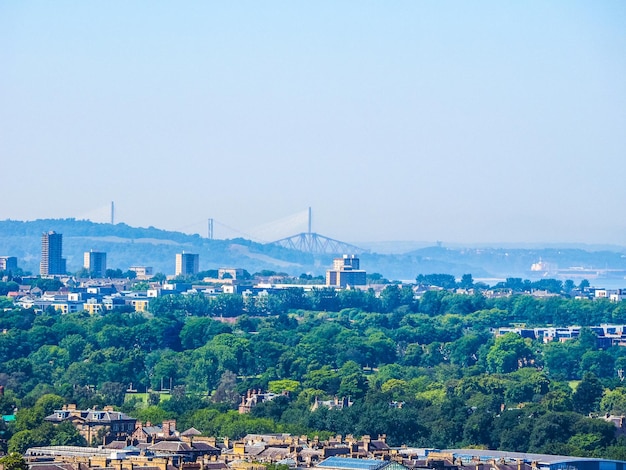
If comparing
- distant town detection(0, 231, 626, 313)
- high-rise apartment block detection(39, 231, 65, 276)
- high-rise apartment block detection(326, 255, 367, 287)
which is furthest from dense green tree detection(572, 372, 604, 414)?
high-rise apartment block detection(39, 231, 65, 276)

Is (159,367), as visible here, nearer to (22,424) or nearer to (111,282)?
(22,424)

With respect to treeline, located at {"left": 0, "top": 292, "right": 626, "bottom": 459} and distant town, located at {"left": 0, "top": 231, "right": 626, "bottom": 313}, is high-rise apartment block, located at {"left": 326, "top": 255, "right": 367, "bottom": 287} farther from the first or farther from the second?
treeline, located at {"left": 0, "top": 292, "right": 626, "bottom": 459}

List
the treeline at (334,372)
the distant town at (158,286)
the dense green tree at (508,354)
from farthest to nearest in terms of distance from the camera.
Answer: the distant town at (158,286)
the dense green tree at (508,354)
the treeline at (334,372)

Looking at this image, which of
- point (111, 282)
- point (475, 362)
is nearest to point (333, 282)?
point (111, 282)

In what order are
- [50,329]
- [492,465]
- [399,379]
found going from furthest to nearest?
[50,329]
[399,379]
[492,465]

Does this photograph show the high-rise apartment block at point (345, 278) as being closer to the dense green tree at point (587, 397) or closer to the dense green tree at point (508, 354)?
the dense green tree at point (508, 354)

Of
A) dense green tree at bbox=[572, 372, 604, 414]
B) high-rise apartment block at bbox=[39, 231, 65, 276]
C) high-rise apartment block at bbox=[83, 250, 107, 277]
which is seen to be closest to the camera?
dense green tree at bbox=[572, 372, 604, 414]

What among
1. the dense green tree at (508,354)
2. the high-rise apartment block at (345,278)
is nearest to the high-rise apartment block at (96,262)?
the high-rise apartment block at (345,278)
